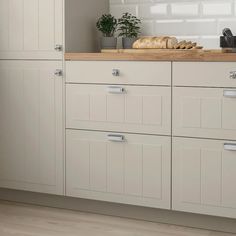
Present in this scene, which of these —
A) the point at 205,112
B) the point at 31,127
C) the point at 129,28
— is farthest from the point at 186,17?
the point at 31,127

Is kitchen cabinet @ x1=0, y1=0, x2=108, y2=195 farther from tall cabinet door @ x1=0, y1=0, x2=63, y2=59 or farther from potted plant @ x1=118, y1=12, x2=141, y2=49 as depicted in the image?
potted plant @ x1=118, y1=12, x2=141, y2=49

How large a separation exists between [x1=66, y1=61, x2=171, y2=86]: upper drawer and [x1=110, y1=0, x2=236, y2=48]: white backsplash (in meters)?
0.67

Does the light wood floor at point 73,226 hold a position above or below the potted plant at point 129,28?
below

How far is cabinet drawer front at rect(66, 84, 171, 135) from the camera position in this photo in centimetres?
304

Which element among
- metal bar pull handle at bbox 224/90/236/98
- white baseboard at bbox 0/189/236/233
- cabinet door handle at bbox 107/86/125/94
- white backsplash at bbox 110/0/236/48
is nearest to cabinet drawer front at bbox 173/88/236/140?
metal bar pull handle at bbox 224/90/236/98

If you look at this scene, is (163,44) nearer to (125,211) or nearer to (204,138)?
(204,138)

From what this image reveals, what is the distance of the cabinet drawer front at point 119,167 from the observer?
3.09 m

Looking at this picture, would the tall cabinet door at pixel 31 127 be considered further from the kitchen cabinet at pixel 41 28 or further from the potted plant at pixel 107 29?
the potted plant at pixel 107 29

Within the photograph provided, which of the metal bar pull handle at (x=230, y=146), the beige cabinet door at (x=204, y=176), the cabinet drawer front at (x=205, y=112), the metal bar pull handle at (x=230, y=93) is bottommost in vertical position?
the beige cabinet door at (x=204, y=176)

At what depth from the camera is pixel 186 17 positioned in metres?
3.62

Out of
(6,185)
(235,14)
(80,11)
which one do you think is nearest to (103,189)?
(6,185)

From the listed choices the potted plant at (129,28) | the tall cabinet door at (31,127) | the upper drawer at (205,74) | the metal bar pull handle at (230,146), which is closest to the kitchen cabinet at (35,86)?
the tall cabinet door at (31,127)

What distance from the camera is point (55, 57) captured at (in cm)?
333

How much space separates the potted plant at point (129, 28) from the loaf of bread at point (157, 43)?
306mm
